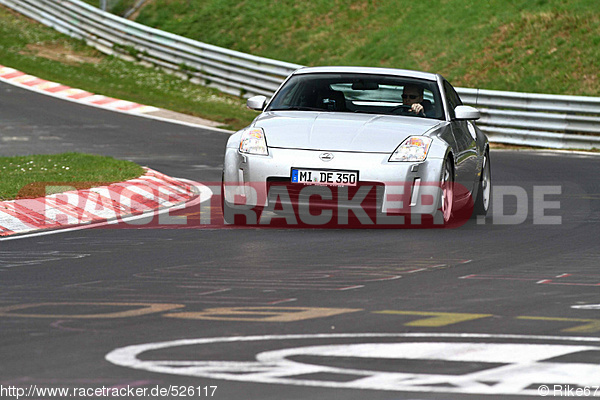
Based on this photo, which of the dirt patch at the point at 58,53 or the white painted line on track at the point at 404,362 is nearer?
the white painted line on track at the point at 404,362

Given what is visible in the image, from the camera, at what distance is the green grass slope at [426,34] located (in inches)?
1026

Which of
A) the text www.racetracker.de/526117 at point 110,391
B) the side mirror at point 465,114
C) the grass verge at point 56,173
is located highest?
the side mirror at point 465,114

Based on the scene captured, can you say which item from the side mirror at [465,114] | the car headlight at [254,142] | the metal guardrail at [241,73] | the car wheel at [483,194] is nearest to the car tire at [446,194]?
the side mirror at [465,114]

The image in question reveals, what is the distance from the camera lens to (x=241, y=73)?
2728 centimetres

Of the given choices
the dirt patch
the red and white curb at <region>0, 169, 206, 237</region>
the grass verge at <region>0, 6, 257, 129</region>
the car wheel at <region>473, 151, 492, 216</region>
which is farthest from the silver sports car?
the dirt patch

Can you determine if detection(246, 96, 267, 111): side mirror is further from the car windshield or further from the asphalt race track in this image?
the asphalt race track

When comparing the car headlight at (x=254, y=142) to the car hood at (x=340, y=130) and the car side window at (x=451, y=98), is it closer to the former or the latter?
the car hood at (x=340, y=130)

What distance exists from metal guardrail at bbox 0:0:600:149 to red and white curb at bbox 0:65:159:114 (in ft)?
10.9

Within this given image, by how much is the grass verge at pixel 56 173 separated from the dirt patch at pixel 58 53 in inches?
579

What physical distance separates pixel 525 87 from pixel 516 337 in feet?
67.6

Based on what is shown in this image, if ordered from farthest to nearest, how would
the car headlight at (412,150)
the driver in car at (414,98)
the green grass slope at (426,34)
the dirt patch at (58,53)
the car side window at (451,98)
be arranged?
1. the dirt patch at (58,53)
2. the green grass slope at (426,34)
3. the car side window at (451,98)
4. the driver in car at (414,98)
5. the car headlight at (412,150)

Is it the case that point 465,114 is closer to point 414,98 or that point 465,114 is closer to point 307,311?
point 414,98

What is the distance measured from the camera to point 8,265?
8.04 m

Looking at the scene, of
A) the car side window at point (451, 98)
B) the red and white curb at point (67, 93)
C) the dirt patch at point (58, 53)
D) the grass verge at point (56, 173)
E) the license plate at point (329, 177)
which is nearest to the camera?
the license plate at point (329, 177)
